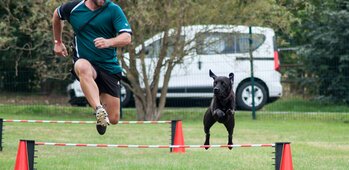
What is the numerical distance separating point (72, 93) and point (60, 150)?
825 cm

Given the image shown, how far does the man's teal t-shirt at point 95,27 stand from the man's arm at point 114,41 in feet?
0.44

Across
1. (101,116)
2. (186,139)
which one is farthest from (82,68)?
(186,139)

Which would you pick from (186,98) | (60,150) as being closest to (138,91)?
(186,98)

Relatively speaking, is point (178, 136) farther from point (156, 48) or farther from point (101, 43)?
point (156, 48)

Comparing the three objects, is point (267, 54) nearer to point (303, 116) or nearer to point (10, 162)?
point (303, 116)

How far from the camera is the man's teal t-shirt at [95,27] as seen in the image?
911cm

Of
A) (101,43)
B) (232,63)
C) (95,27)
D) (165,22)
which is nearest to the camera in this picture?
(101,43)

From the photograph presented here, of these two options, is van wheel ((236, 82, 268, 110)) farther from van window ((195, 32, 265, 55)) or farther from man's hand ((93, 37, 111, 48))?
man's hand ((93, 37, 111, 48))

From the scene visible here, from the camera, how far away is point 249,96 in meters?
20.7

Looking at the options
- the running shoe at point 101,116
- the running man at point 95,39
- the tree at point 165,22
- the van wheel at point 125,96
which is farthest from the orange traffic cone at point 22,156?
the van wheel at point 125,96

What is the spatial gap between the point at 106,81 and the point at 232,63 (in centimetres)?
1123

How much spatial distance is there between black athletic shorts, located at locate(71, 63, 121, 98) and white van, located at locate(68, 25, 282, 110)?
10.2 metres

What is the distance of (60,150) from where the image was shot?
13289 mm

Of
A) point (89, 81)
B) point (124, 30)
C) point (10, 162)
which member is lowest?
point (10, 162)
